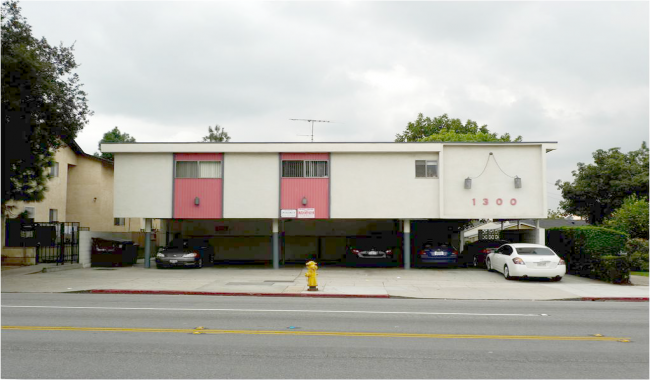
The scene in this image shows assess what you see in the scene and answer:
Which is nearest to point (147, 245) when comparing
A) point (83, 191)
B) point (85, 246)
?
point (85, 246)

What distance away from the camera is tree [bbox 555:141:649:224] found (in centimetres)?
4753

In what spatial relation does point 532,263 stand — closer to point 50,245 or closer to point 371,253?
point 371,253

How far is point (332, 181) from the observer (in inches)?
953

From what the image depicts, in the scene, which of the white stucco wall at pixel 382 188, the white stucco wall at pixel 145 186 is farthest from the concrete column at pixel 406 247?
the white stucco wall at pixel 145 186

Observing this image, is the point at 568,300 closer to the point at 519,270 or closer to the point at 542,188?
the point at 519,270

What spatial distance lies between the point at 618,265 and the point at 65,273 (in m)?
20.5

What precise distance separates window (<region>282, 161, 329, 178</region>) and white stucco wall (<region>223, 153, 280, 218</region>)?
410 mm

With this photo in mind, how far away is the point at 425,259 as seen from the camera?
78.9 feet

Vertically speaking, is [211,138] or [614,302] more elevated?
[211,138]

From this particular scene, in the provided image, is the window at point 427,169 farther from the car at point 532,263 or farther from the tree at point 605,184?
the tree at point 605,184

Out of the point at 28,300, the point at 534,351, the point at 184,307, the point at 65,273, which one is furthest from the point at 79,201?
the point at 534,351

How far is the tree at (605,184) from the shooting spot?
47.5m

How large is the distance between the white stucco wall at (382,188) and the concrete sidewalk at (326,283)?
2595mm

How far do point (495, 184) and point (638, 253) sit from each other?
914 cm
